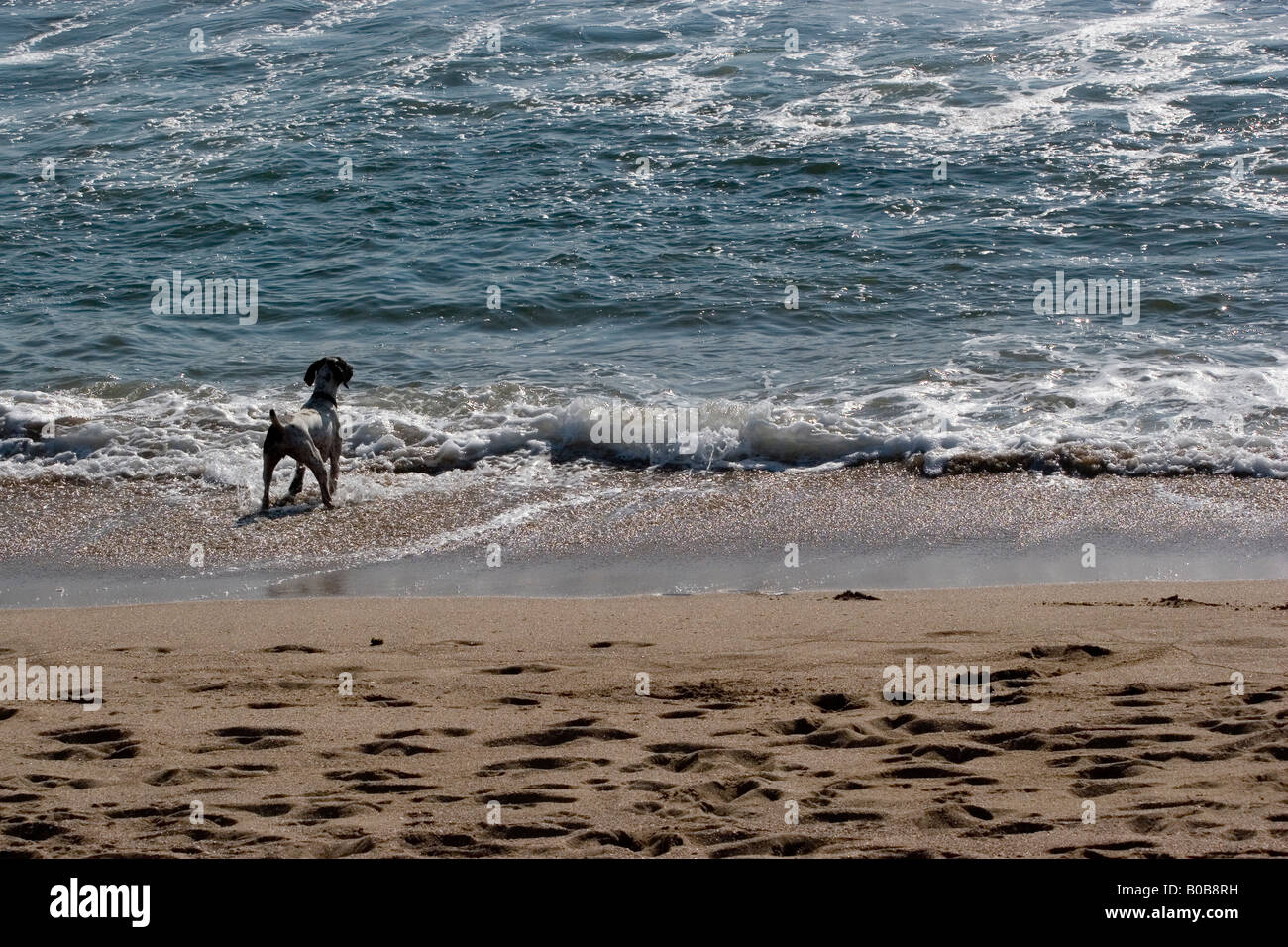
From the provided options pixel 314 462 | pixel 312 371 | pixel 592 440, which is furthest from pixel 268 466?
pixel 592 440

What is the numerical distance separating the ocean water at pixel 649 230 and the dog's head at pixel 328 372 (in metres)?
0.79

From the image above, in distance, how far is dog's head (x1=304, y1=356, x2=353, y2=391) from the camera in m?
9.69

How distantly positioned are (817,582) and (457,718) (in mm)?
3128

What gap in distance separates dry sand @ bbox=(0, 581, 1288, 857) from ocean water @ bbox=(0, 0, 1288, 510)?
337 cm

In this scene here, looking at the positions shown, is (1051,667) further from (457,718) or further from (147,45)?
(147,45)

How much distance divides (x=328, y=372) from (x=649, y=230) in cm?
709

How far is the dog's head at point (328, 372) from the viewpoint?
9693 mm

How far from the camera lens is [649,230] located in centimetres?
1598

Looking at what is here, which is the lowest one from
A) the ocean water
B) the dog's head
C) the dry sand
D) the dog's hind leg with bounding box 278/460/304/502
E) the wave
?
the dry sand

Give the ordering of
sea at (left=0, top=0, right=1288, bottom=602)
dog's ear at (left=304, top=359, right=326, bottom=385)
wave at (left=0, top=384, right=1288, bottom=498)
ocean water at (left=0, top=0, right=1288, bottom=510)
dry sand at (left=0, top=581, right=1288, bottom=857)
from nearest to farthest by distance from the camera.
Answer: dry sand at (left=0, top=581, right=1288, bottom=857) → wave at (left=0, top=384, right=1288, bottom=498) → dog's ear at (left=304, top=359, right=326, bottom=385) → sea at (left=0, top=0, right=1288, bottom=602) → ocean water at (left=0, top=0, right=1288, bottom=510)

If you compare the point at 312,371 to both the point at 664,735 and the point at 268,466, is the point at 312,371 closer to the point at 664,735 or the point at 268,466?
the point at 268,466

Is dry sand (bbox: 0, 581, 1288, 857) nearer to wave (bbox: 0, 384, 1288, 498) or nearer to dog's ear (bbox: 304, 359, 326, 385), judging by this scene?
wave (bbox: 0, 384, 1288, 498)

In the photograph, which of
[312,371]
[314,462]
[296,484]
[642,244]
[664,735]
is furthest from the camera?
[642,244]

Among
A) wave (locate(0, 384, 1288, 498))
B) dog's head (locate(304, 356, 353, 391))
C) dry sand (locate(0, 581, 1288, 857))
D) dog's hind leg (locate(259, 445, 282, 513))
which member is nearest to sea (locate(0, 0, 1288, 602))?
wave (locate(0, 384, 1288, 498))
